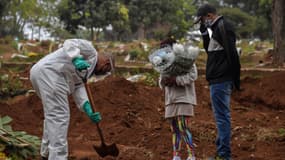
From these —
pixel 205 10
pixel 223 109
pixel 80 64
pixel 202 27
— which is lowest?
pixel 223 109

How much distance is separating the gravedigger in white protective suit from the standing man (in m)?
1.18

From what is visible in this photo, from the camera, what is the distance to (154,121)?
867cm

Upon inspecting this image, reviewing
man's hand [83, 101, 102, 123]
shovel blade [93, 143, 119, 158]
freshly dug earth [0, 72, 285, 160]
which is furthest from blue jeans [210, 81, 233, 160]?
man's hand [83, 101, 102, 123]

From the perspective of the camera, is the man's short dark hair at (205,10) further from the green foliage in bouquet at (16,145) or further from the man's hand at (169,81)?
the green foliage in bouquet at (16,145)

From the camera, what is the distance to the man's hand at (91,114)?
16.9ft

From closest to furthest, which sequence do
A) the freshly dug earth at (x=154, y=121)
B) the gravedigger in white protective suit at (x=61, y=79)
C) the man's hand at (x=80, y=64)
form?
the man's hand at (x=80, y=64) < the gravedigger in white protective suit at (x=61, y=79) < the freshly dug earth at (x=154, y=121)

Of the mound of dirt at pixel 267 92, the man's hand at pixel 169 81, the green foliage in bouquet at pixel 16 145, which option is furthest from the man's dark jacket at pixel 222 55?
the mound of dirt at pixel 267 92

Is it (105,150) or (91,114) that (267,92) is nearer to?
(105,150)

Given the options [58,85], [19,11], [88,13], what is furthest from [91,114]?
[19,11]

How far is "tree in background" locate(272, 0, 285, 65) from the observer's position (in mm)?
13742

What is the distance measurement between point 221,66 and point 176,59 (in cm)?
49

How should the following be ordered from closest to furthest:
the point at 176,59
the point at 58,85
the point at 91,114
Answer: the point at 58,85, the point at 91,114, the point at 176,59

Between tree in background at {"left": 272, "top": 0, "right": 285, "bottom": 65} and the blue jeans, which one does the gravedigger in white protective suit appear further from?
tree in background at {"left": 272, "top": 0, "right": 285, "bottom": 65}

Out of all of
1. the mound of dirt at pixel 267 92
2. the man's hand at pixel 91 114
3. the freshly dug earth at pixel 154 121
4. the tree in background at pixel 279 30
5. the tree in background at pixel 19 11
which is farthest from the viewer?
the tree in background at pixel 19 11
